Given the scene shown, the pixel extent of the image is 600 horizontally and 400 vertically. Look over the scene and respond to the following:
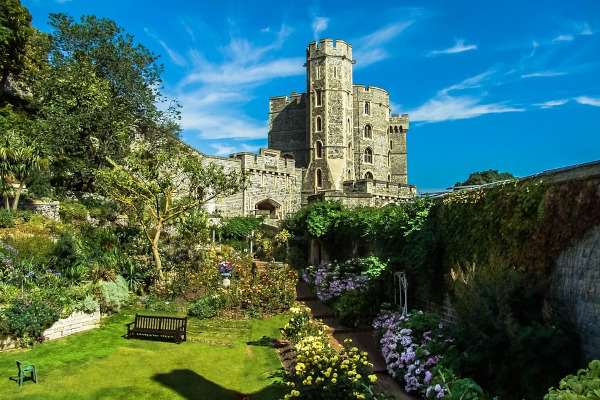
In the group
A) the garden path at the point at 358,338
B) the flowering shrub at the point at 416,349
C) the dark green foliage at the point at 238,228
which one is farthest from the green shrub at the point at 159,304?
the dark green foliage at the point at 238,228

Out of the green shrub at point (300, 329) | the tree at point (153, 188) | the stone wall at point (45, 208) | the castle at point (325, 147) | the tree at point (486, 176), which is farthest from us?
the tree at point (486, 176)

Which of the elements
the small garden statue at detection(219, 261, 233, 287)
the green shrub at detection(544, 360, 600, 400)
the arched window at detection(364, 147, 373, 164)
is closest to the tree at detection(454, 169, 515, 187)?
the arched window at detection(364, 147, 373, 164)

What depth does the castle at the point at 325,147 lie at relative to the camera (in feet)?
116

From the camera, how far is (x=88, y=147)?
25047 millimetres

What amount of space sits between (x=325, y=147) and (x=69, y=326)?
3416 cm

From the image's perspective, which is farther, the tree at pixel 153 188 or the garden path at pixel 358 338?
the tree at pixel 153 188

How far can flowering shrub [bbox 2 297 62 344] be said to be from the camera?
1007cm

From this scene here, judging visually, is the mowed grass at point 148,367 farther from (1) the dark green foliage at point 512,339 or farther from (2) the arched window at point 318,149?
(2) the arched window at point 318,149

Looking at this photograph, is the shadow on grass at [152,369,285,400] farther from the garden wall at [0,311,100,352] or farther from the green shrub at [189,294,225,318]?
the green shrub at [189,294,225,318]

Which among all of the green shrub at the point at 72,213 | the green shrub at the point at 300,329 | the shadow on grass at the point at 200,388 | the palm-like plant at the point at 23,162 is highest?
the palm-like plant at the point at 23,162

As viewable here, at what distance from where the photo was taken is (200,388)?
8594 mm

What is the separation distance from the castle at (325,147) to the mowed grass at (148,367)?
1915cm

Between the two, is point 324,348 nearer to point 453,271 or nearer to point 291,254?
point 453,271

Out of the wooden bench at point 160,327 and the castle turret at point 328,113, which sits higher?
the castle turret at point 328,113
